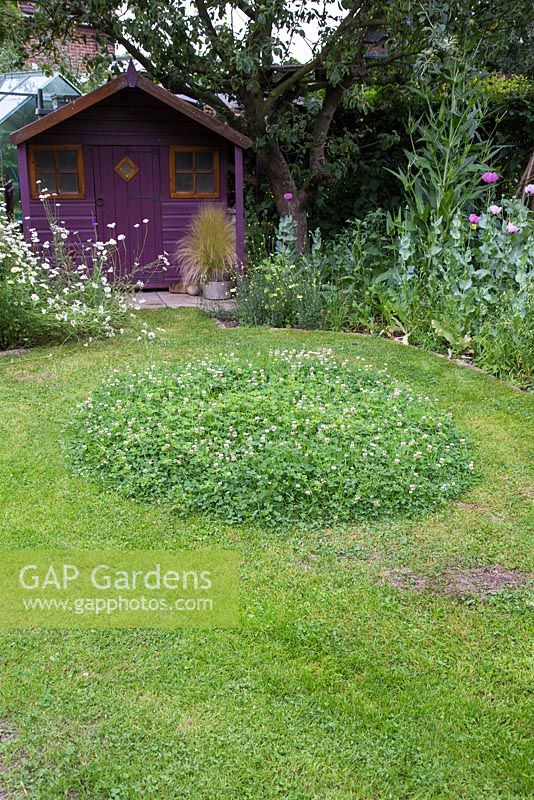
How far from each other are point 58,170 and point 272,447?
693 cm

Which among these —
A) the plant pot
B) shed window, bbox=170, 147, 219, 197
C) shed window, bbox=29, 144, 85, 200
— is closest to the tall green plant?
the plant pot

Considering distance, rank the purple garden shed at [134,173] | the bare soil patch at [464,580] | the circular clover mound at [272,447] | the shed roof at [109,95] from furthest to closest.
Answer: the purple garden shed at [134,173] → the shed roof at [109,95] → the circular clover mound at [272,447] → the bare soil patch at [464,580]

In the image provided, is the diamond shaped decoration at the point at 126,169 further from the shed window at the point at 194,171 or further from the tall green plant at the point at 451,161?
the tall green plant at the point at 451,161

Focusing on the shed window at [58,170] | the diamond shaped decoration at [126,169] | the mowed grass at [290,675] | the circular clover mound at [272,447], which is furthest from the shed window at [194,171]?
the mowed grass at [290,675]

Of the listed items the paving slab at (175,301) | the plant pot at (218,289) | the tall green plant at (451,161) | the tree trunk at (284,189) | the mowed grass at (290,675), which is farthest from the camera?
the tree trunk at (284,189)

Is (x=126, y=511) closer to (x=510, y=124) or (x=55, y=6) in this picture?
(x=55, y=6)

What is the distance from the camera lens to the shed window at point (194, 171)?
9.95m

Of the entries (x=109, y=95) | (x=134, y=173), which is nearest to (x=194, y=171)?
(x=134, y=173)

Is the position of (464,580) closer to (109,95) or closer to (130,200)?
(109,95)

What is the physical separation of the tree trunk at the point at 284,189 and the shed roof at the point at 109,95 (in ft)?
3.21

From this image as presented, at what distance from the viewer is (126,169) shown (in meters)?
9.81

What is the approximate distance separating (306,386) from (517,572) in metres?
2.28

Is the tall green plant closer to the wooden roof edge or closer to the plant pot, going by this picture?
the plant pot

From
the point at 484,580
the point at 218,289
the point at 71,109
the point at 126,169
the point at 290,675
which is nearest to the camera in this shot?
the point at 290,675
